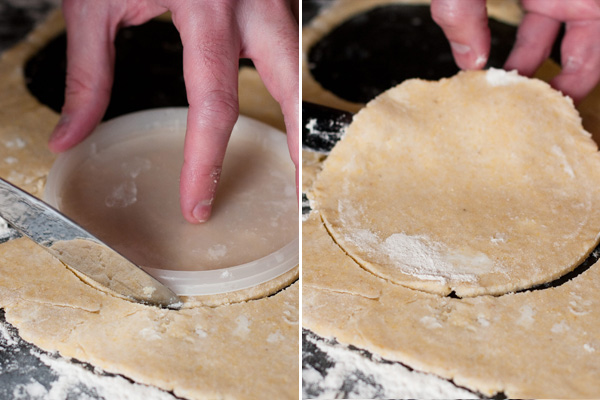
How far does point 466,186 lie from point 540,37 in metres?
0.57

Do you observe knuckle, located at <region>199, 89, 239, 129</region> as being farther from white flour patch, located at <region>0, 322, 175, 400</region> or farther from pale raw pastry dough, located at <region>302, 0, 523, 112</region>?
pale raw pastry dough, located at <region>302, 0, 523, 112</region>

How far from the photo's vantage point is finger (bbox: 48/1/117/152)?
135 cm

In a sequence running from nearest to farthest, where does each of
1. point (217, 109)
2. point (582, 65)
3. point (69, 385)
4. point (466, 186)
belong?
point (69, 385)
point (217, 109)
point (466, 186)
point (582, 65)

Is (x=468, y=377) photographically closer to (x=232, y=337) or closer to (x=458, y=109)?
(x=232, y=337)

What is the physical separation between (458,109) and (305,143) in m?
0.32

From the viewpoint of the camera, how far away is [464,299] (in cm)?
102

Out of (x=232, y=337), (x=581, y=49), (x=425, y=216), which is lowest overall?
(x=232, y=337)

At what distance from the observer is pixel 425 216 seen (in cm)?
113

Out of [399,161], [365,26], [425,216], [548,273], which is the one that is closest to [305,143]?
[399,161]

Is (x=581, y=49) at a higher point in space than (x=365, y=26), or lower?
higher

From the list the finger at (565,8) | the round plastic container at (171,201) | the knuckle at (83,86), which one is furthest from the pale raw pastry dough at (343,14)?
the knuckle at (83,86)

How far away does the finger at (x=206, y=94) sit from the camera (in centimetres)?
104

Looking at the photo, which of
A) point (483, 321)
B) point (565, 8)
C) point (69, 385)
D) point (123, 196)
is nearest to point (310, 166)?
point (123, 196)

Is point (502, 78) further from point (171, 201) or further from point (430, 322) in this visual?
point (171, 201)
